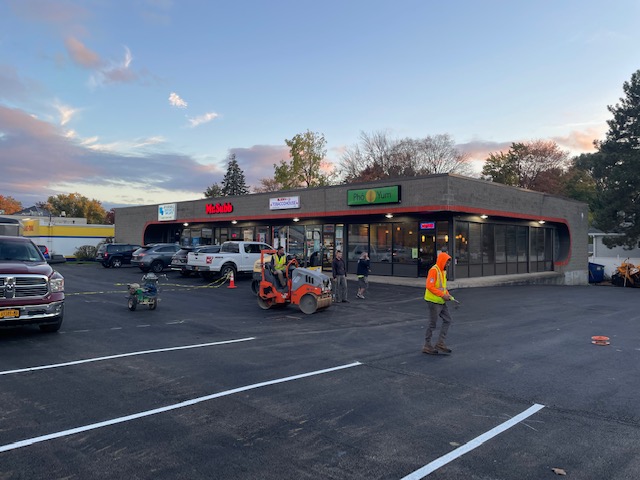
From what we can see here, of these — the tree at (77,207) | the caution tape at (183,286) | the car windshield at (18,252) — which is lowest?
the caution tape at (183,286)

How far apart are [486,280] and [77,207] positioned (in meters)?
90.3

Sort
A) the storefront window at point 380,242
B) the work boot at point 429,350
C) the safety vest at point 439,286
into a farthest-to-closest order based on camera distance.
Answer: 1. the storefront window at point 380,242
2. the work boot at point 429,350
3. the safety vest at point 439,286

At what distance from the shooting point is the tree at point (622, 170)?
37656mm

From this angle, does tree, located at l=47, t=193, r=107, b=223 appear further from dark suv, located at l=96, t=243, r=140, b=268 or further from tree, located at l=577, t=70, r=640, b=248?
tree, located at l=577, t=70, r=640, b=248

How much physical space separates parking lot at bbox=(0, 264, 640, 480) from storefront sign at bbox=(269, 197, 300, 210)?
1672cm

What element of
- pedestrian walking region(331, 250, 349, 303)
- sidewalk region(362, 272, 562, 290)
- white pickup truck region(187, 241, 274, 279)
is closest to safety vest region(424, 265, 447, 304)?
pedestrian walking region(331, 250, 349, 303)

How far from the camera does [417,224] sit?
80.5 ft

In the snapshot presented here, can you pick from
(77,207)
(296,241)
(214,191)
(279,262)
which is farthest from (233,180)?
(279,262)

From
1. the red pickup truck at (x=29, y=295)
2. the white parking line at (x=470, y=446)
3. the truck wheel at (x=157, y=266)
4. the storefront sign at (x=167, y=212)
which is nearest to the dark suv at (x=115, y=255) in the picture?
the storefront sign at (x=167, y=212)

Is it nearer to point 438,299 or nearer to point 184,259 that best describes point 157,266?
point 184,259

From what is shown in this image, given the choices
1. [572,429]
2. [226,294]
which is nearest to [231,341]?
[572,429]

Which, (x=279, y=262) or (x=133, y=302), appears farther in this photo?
(x=279, y=262)

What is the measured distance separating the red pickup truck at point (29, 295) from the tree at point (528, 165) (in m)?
57.0

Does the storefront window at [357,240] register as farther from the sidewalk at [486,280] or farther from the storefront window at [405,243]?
the sidewalk at [486,280]
